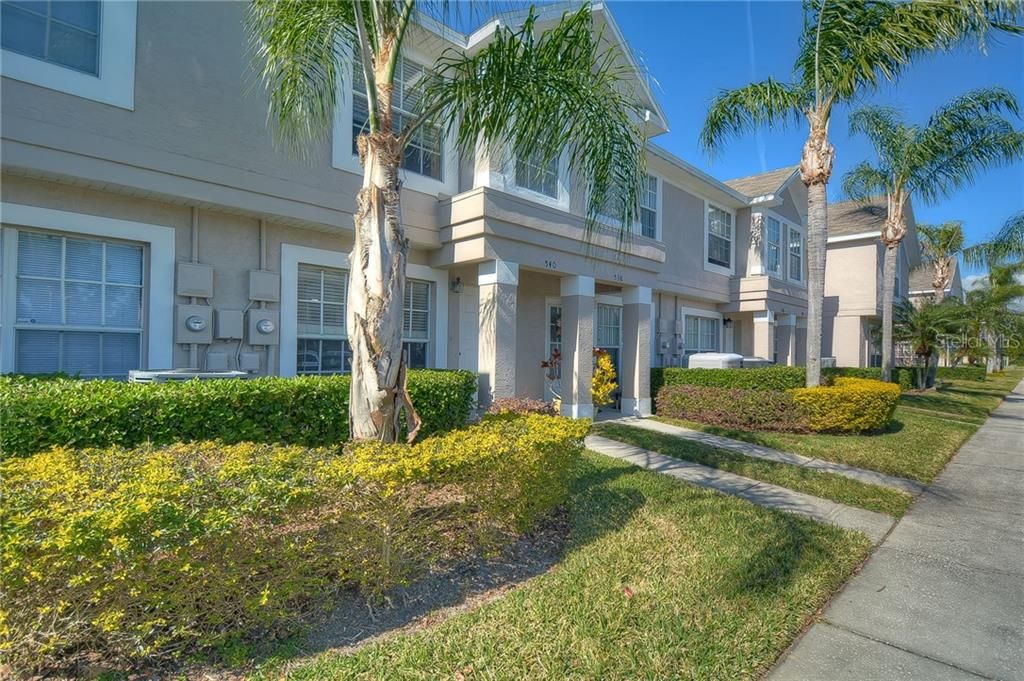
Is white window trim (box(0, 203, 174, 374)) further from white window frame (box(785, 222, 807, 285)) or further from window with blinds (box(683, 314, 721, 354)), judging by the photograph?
white window frame (box(785, 222, 807, 285))

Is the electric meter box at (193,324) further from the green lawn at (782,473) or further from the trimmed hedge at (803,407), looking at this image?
the trimmed hedge at (803,407)

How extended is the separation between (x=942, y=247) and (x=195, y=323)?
3763 centimetres

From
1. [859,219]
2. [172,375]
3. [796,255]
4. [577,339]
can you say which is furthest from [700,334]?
[172,375]

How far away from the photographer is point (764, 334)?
16.2m

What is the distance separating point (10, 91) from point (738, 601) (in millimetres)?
8358

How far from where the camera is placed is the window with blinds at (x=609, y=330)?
13227 millimetres

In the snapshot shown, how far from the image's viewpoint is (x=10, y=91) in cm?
531

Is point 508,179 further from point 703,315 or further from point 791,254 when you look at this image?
point 791,254

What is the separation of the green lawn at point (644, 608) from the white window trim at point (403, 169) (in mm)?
5439

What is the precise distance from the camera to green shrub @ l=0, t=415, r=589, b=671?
2.46 metres

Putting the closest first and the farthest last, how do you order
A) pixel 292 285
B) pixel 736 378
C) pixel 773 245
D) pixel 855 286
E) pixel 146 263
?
pixel 146 263 < pixel 292 285 < pixel 736 378 < pixel 773 245 < pixel 855 286

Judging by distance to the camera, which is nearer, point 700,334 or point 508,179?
point 508,179

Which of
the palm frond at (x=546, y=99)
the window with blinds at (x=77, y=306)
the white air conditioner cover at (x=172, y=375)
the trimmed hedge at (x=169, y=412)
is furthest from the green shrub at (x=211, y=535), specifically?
the window with blinds at (x=77, y=306)

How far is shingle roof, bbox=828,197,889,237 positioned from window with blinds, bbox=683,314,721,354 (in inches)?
415
